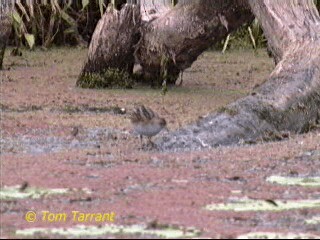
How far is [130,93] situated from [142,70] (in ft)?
1.82

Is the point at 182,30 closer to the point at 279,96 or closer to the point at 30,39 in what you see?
the point at 279,96

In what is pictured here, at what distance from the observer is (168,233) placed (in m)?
4.51

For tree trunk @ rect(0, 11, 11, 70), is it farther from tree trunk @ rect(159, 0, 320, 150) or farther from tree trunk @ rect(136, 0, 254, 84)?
tree trunk @ rect(159, 0, 320, 150)

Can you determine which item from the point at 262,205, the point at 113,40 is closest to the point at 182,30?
the point at 113,40

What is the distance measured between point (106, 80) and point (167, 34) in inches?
28.7

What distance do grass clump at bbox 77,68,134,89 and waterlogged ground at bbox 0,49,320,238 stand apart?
171 millimetres

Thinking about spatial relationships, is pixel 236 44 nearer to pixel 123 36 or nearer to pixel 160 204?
pixel 123 36

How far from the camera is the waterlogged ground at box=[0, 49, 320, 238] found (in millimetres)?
4707

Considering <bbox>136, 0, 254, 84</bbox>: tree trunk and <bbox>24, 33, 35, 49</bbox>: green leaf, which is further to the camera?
<bbox>24, 33, 35, 49</bbox>: green leaf

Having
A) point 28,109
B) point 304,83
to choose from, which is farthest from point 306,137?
point 28,109

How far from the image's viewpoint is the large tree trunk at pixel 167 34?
9.26m

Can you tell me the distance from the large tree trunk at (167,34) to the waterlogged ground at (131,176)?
33 centimetres

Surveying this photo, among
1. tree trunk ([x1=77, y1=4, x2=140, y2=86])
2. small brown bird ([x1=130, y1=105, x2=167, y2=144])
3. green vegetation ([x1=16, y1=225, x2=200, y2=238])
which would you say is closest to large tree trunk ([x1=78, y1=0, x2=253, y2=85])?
tree trunk ([x1=77, y1=4, x2=140, y2=86])

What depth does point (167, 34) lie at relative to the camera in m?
9.48
